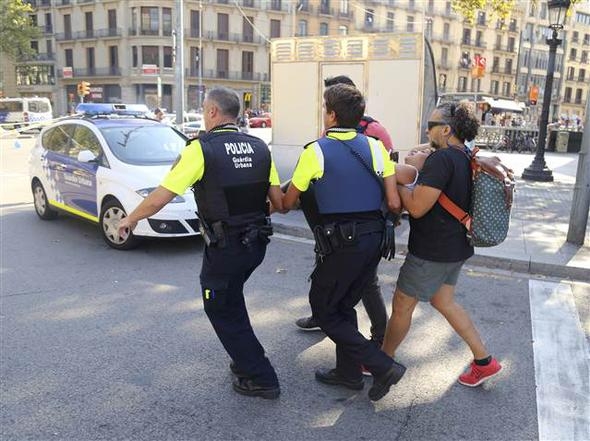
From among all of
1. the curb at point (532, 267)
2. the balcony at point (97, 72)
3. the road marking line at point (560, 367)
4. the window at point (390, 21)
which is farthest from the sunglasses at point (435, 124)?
the window at point (390, 21)

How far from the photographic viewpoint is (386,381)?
317 cm

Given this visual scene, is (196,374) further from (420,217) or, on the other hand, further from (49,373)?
(420,217)

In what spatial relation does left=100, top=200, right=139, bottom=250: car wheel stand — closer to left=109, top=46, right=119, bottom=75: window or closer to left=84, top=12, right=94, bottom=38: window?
left=109, top=46, right=119, bottom=75: window

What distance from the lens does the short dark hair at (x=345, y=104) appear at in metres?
3.01

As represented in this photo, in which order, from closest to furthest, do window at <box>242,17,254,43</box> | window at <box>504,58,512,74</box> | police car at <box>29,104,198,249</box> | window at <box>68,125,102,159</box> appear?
1. police car at <box>29,104,198,249</box>
2. window at <box>68,125,102,159</box>
3. window at <box>242,17,254,43</box>
4. window at <box>504,58,512,74</box>

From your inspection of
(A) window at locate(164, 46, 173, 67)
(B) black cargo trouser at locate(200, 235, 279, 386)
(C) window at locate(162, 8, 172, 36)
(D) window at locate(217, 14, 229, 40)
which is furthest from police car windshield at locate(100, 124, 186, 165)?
(D) window at locate(217, 14, 229, 40)

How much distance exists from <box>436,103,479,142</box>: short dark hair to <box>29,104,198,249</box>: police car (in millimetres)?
3813

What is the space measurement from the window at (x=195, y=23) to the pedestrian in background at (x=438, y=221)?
54848mm

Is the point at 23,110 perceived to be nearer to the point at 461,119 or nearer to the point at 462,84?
the point at 461,119

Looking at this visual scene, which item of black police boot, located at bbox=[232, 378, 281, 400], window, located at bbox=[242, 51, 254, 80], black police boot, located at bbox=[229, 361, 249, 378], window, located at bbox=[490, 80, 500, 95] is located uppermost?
window, located at bbox=[242, 51, 254, 80]

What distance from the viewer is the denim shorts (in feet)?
10.6

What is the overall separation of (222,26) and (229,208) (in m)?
55.8

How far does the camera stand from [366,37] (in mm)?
9117

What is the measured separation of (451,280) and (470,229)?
0.40m
